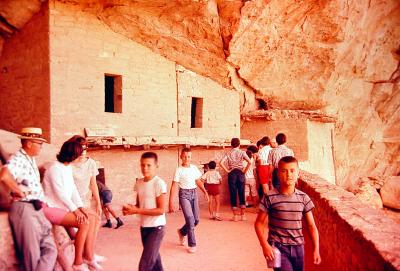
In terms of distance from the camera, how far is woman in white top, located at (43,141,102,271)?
4.10m

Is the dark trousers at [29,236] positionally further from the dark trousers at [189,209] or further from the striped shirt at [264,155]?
the striped shirt at [264,155]

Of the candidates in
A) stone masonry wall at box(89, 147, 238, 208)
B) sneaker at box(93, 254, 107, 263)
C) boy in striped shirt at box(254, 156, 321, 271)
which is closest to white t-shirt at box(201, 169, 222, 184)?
stone masonry wall at box(89, 147, 238, 208)

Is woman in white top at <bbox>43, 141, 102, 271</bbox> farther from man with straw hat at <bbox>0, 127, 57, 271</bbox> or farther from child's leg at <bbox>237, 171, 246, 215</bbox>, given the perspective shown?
child's leg at <bbox>237, 171, 246, 215</bbox>

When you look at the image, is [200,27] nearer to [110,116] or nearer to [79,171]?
[110,116]

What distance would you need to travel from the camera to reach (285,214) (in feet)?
11.3

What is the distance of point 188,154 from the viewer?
6.11 m

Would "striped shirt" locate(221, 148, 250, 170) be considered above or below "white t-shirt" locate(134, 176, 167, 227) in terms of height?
above

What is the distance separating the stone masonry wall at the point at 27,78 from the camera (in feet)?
29.1

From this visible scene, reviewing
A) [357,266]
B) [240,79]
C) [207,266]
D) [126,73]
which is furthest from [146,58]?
[357,266]

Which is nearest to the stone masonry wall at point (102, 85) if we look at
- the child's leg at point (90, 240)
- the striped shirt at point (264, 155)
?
the striped shirt at point (264, 155)

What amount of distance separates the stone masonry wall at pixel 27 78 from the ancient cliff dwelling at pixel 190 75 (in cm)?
3

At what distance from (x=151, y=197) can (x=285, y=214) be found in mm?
1437

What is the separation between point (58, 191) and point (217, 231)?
4173 millimetres

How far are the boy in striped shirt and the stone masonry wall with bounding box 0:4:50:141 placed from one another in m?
6.63
